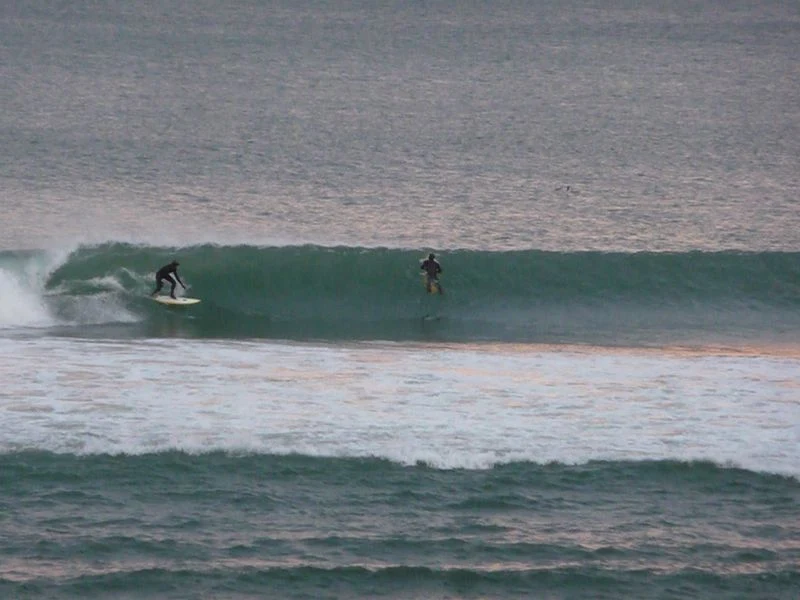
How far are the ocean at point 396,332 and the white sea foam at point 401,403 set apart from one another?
0.22ft

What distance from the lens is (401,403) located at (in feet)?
56.8

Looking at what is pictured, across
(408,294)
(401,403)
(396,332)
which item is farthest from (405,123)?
(401,403)

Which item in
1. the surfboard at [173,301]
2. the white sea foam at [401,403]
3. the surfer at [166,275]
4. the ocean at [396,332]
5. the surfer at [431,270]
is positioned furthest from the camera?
the surfer at [431,270]

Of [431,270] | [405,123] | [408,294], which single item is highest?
[405,123]

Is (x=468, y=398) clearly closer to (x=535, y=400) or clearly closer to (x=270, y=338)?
(x=535, y=400)

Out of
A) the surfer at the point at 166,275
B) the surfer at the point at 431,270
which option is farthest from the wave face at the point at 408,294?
the surfer at the point at 431,270

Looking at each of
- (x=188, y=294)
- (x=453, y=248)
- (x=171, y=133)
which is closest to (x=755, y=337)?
(x=453, y=248)

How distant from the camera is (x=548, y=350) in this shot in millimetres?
22438

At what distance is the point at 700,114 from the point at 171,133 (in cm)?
2117

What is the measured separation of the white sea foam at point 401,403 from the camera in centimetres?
1552

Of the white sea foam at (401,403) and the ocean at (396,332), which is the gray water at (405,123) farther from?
the white sea foam at (401,403)

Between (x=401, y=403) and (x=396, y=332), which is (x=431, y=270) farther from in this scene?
(x=401, y=403)

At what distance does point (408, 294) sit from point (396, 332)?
9.33 ft

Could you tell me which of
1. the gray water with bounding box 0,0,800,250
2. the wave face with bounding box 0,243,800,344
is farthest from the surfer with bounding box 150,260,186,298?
the gray water with bounding box 0,0,800,250
